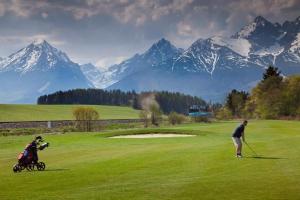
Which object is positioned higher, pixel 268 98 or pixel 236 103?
pixel 236 103

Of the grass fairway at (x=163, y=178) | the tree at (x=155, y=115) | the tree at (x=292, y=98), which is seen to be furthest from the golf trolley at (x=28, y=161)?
the tree at (x=292, y=98)

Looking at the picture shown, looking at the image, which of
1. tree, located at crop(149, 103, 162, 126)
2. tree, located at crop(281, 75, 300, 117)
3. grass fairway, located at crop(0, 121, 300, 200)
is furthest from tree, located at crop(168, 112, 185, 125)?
grass fairway, located at crop(0, 121, 300, 200)

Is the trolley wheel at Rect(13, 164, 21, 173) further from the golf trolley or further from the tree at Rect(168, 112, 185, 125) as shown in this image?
the tree at Rect(168, 112, 185, 125)

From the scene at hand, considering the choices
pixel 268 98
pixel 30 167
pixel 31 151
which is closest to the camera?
pixel 30 167

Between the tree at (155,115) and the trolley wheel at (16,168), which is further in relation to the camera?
the tree at (155,115)

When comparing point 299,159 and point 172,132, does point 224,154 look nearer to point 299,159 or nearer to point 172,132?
point 299,159

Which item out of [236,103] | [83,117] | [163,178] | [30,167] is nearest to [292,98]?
[83,117]

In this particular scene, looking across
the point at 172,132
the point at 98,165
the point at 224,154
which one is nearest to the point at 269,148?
the point at 224,154

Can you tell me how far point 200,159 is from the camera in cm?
3294

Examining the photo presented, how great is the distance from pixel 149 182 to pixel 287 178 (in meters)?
6.69

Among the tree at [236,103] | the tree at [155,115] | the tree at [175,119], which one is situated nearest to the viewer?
the tree at [155,115]

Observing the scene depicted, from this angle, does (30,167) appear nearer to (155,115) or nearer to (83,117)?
(83,117)

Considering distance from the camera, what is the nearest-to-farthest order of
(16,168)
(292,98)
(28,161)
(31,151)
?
(16,168) < (28,161) < (31,151) < (292,98)

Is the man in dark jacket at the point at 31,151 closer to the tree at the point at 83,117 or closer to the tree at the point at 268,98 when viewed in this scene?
the tree at the point at 83,117
